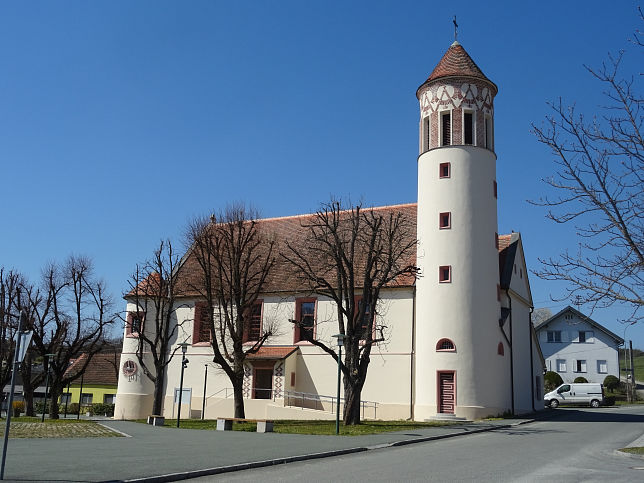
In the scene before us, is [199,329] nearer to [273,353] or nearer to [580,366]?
[273,353]

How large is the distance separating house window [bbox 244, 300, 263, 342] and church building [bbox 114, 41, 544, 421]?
8 centimetres

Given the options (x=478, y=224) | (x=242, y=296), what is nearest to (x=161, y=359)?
(x=242, y=296)

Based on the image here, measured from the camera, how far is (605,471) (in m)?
13.8

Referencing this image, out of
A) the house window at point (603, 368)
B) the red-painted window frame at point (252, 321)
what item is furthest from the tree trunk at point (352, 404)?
the house window at point (603, 368)

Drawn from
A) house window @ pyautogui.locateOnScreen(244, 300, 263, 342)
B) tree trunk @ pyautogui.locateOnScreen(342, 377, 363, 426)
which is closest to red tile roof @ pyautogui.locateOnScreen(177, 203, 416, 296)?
house window @ pyautogui.locateOnScreen(244, 300, 263, 342)

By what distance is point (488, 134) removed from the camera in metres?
39.2

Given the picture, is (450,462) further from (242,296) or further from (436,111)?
(436,111)

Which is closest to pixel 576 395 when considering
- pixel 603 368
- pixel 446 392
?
pixel 603 368

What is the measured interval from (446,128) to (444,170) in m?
2.72

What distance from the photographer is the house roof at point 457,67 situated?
3877cm

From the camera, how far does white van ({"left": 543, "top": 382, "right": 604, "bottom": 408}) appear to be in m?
56.1

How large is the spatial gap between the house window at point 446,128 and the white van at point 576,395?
28389mm

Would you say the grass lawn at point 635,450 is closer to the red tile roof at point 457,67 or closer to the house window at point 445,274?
the house window at point 445,274

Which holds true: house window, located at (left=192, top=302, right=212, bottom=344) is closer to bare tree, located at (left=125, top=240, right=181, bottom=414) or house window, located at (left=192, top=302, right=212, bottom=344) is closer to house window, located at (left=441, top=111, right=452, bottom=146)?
bare tree, located at (left=125, top=240, right=181, bottom=414)
